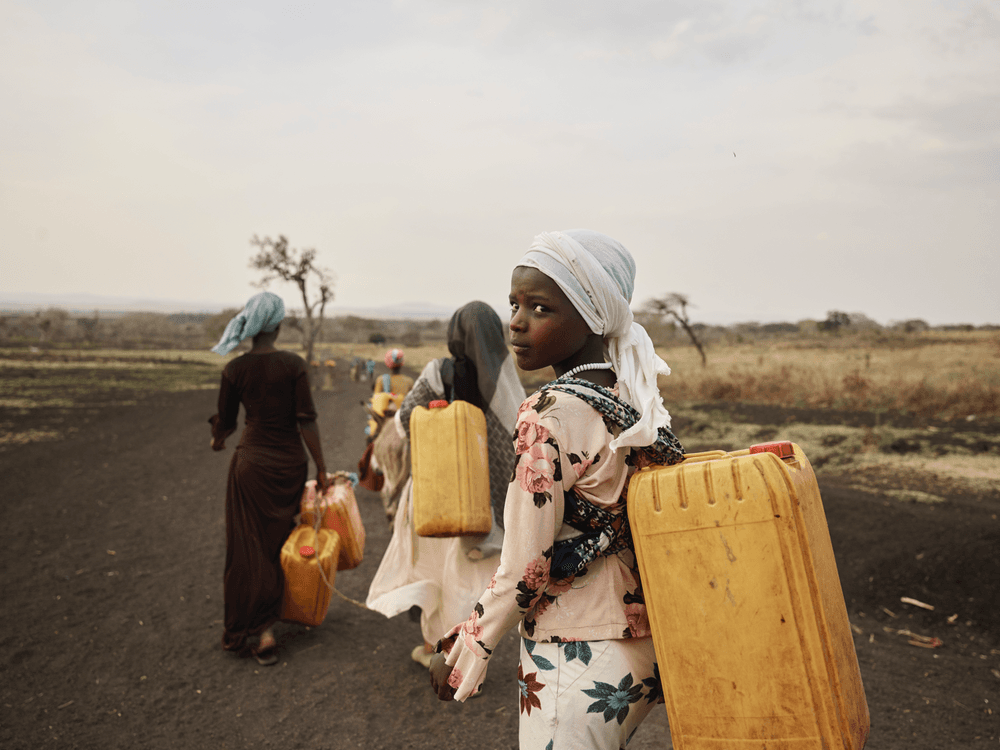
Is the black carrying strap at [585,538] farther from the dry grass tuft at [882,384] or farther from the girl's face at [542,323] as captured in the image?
the dry grass tuft at [882,384]

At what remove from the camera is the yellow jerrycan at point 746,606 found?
135 centimetres

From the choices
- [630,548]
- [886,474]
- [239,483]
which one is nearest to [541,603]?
[630,548]

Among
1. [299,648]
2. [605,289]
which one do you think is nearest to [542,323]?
[605,289]

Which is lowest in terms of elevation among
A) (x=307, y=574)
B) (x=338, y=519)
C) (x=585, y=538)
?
(x=307, y=574)

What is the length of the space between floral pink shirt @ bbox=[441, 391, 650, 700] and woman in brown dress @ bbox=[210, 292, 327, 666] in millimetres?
2921

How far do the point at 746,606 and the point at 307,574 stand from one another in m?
3.53

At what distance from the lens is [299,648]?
4.50 meters

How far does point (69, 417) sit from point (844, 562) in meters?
19.8

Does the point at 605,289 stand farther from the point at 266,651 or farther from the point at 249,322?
the point at 266,651

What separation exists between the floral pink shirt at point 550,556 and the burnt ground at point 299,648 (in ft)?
6.77

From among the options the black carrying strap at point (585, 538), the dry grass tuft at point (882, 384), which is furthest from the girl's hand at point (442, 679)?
the dry grass tuft at point (882, 384)

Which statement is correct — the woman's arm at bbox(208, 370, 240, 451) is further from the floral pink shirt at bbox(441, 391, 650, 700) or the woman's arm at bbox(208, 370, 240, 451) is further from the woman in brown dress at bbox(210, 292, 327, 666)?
the floral pink shirt at bbox(441, 391, 650, 700)

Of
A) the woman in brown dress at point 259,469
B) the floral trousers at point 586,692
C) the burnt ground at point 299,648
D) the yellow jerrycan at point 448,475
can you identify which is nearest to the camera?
the floral trousers at point 586,692

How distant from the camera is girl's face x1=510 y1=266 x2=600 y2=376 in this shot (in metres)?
1.78
